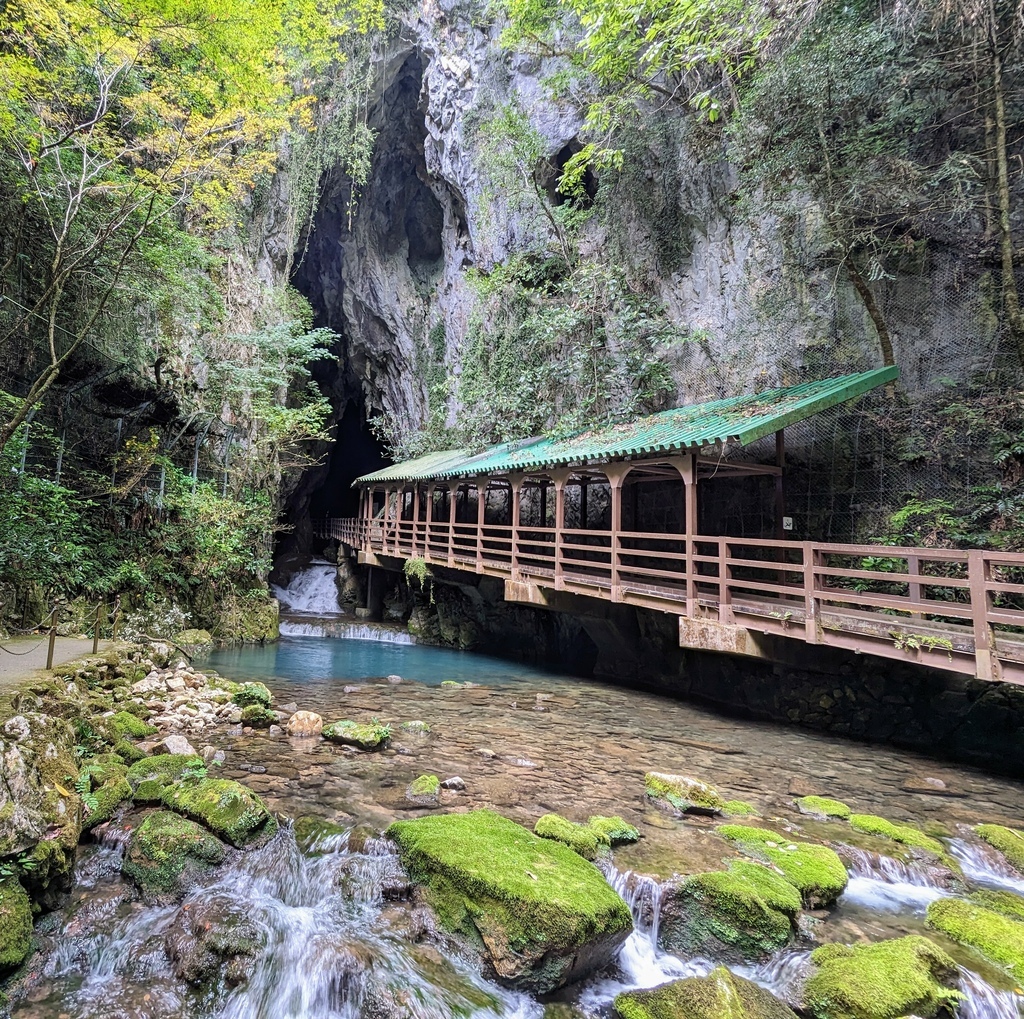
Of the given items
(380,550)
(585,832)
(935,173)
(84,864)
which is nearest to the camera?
(84,864)

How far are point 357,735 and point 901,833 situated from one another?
5.71 metres

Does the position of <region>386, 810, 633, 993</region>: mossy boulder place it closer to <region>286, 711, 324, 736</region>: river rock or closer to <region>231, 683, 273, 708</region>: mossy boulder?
<region>286, 711, 324, 736</region>: river rock

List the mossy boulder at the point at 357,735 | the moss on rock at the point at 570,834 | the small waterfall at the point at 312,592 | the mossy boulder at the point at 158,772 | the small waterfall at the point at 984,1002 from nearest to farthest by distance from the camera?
the small waterfall at the point at 984,1002
the moss on rock at the point at 570,834
the mossy boulder at the point at 158,772
the mossy boulder at the point at 357,735
the small waterfall at the point at 312,592

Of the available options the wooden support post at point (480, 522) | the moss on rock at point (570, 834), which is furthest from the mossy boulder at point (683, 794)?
the wooden support post at point (480, 522)

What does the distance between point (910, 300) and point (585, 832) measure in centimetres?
1024

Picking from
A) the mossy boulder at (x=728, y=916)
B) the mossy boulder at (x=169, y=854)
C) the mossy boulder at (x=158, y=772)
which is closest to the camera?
the mossy boulder at (x=728, y=916)

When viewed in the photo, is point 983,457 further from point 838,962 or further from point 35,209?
point 35,209

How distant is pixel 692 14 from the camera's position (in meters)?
9.81

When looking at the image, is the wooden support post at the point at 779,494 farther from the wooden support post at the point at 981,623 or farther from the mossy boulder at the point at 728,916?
the mossy boulder at the point at 728,916

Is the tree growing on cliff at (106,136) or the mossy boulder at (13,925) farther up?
the tree growing on cliff at (106,136)

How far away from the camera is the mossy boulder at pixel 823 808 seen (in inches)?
211

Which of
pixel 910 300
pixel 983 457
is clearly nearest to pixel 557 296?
pixel 910 300

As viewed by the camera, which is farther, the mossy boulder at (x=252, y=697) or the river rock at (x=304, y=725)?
the mossy boulder at (x=252, y=697)

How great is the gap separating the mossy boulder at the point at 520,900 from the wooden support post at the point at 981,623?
460 centimetres
